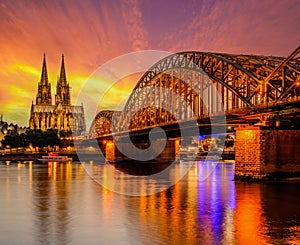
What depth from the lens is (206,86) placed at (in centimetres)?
8238

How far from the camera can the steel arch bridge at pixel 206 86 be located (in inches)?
2308

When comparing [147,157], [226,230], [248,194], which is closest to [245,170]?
[248,194]

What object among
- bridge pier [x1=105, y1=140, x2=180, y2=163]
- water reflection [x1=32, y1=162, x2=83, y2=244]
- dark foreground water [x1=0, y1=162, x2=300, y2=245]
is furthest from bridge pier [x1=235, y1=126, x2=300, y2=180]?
bridge pier [x1=105, y1=140, x2=180, y2=163]

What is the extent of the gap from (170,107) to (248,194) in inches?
2267

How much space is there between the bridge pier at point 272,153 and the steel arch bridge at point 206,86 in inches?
140

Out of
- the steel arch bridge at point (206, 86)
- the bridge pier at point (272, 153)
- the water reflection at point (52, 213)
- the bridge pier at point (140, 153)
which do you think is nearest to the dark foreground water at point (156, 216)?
the water reflection at point (52, 213)

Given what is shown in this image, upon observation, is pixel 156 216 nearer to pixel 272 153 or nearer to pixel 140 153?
pixel 272 153

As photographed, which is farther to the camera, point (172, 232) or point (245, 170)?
point (245, 170)

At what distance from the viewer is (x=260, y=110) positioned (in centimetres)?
5403

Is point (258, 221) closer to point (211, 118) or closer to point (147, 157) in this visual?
point (211, 118)

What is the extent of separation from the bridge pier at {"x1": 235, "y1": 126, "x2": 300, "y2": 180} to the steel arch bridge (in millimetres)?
3565

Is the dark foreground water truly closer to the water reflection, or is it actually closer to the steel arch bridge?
the water reflection

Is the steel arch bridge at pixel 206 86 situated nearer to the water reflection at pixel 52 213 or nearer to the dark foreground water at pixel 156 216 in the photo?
the dark foreground water at pixel 156 216

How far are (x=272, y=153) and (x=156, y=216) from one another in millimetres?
24210
